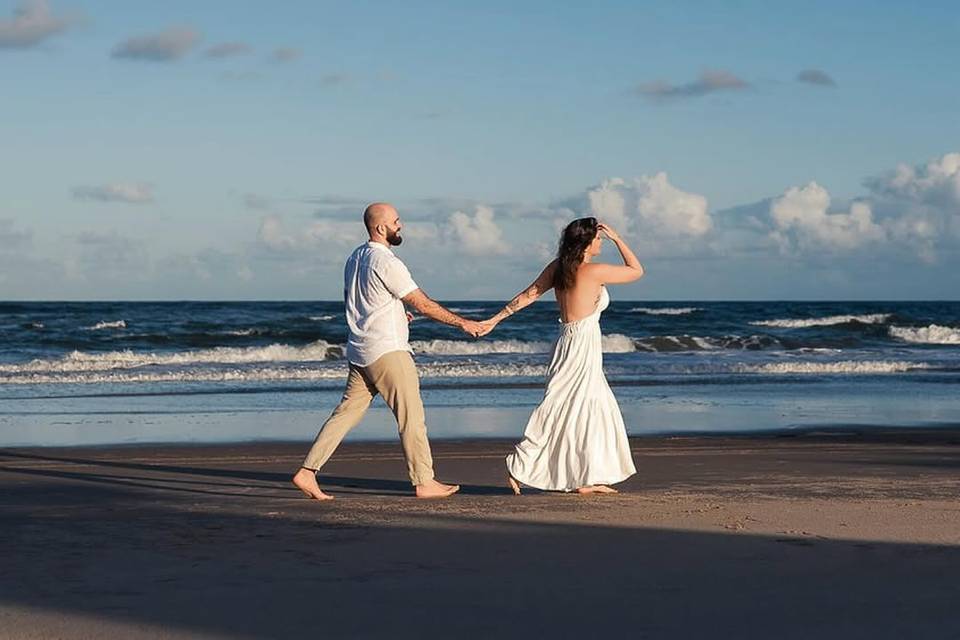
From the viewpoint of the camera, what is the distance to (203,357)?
32062 millimetres

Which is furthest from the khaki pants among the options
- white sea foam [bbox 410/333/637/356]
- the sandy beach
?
white sea foam [bbox 410/333/637/356]

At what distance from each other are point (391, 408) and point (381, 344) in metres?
0.41

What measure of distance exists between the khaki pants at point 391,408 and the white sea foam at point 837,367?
55.8 feet

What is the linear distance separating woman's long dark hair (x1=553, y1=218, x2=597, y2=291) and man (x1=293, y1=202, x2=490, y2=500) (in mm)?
768

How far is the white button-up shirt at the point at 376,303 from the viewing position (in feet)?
25.5

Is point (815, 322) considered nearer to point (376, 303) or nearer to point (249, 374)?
point (249, 374)

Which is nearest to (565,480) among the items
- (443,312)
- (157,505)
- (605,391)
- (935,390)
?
(605,391)

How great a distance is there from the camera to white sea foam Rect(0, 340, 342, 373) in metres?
29.4

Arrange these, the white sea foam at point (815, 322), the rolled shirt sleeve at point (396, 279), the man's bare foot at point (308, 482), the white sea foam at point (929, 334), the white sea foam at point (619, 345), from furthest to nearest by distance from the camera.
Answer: the white sea foam at point (815, 322) < the white sea foam at point (929, 334) < the white sea foam at point (619, 345) < the man's bare foot at point (308, 482) < the rolled shirt sleeve at point (396, 279)

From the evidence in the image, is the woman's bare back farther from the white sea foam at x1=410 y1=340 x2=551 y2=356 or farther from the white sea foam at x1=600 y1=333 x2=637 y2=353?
the white sea foam at x1=600 y1=333 x2=637 y2=353

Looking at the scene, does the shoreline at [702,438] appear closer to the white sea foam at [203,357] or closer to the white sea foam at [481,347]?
the white sea foam at [203,357]

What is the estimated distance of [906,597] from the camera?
16.2ft

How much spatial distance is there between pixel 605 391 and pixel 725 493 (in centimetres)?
102

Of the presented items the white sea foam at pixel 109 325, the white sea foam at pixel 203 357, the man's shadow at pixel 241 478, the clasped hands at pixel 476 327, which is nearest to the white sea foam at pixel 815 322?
the white sea foam at pixel 203 357
